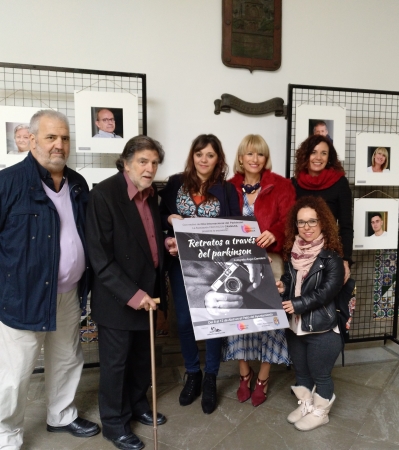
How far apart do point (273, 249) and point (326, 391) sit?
0.87 meters

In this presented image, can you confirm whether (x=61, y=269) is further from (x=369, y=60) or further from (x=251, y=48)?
(x=369, y=60)

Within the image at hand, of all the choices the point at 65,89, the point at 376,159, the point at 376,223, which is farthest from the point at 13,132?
the point at 376,223

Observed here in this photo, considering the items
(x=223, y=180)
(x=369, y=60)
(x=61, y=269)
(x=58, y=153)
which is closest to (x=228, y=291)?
(x=223, y=180)

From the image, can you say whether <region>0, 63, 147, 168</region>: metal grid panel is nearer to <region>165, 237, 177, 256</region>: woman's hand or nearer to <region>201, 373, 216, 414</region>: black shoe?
<region>165, 237, 177, 256</region>: woman's hand

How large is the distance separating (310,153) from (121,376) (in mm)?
1785

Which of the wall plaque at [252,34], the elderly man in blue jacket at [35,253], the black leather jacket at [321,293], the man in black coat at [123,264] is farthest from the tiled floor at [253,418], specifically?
the wall plaque at [252,34]

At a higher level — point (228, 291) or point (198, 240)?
point (198, 240)

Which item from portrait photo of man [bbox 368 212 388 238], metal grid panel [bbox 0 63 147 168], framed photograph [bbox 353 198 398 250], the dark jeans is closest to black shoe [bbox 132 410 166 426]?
the dark jeans

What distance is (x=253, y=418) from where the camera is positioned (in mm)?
2371

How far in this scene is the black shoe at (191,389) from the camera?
251 cm

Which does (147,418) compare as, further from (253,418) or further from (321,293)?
(321,293)

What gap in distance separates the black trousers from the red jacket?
940mm

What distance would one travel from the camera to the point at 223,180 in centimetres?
233

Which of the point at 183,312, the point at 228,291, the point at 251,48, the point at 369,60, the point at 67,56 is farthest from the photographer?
the point at 369,60
